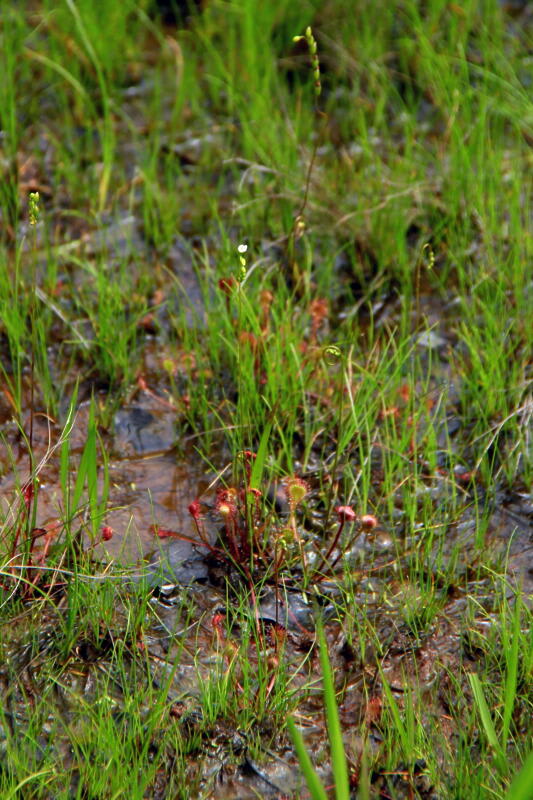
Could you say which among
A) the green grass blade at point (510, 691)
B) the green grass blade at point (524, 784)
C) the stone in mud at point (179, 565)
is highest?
the green grass blade at point (524, 784)

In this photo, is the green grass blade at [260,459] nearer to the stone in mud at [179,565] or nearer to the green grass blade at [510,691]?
the stone in mud at [179,565]

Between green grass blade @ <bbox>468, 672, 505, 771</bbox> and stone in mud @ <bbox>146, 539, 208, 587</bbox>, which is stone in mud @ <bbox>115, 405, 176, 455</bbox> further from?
green grass blade @ <bbox>468, 672, 505, 771</bbox>

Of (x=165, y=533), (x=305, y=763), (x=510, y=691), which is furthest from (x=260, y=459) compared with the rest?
(x=305, y=763)

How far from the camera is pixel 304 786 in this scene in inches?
76.5

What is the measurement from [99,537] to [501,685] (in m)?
1.06

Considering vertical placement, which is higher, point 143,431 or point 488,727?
point 488,727

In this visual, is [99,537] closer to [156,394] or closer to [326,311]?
[156,394]

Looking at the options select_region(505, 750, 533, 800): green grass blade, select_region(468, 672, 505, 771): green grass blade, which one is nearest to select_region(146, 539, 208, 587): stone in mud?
select_region(468, 672, 505, 771): green grass blade

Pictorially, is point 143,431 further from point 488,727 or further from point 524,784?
point 524,784

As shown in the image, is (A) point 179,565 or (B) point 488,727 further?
(A) point 179,565

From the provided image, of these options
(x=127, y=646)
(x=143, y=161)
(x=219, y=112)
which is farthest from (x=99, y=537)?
(x=219, y=112)

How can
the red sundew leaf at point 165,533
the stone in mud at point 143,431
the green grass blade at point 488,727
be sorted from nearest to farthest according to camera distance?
the green grass blade at point 488,727 < the red sundew leaf at point 165,533 < the stone in mud at point 143,431

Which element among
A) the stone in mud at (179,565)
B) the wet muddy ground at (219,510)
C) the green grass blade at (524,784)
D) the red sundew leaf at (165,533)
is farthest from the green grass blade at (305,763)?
the red sundew leaf at (165,533)

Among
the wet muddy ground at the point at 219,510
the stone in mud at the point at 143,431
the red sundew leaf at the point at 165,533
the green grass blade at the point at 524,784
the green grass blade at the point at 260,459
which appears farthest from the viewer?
the stone in mud at the point at 143,431
